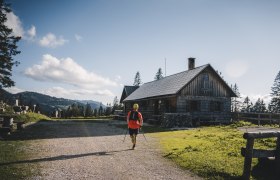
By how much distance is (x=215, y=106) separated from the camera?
3136 centimetres

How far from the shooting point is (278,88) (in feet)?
220

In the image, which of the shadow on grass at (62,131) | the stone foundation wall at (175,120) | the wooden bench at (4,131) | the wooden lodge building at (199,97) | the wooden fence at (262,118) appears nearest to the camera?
the wooden bench at (4,131)

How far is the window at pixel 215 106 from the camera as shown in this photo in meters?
31.0

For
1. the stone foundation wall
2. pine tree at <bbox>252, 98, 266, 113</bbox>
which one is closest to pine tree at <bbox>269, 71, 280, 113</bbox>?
pine tree at <bbox>252, 98, 266, 113</bbox>

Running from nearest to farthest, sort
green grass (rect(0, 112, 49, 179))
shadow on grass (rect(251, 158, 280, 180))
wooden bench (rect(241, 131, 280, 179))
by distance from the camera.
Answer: wooden bench (rect(241, 131, 280, 179)) < green grass (rect(0, 112, 49, 179)) < shadow on grass (rect(251, 158, 280, 180))

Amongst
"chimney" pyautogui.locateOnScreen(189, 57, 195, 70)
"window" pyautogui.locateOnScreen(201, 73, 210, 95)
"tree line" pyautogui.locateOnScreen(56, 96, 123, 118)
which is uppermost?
"chimney" pyautogui.locateOnScreen(189, 57, 195, 70)

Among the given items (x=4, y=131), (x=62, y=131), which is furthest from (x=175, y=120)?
(x=4, y=131)

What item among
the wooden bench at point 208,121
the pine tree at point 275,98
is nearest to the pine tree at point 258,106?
the pine tree at point 275,98

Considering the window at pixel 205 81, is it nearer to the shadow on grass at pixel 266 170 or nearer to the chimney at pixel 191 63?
the chimney at pixel 191 63

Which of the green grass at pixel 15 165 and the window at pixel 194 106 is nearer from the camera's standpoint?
the green grass at pixel 15 165

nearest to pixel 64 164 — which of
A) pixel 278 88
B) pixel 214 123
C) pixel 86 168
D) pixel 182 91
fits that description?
pixel 86 168

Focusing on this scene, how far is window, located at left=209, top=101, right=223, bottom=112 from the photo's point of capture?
102ft

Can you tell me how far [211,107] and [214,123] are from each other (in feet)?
7.68

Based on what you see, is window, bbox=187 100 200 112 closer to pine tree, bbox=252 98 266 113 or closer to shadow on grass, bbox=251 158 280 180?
shadow on grass, bbox=251 158 280 180
